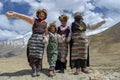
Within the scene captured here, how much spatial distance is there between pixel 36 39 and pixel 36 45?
0.16 m

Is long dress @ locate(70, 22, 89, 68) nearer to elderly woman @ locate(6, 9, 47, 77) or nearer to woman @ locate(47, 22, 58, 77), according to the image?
woman @ locate(47, 22, 58, 77)

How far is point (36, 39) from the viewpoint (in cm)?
998

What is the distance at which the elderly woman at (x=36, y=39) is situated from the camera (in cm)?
995

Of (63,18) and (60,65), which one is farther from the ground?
(63,18)

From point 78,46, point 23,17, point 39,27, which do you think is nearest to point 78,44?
point 78,46

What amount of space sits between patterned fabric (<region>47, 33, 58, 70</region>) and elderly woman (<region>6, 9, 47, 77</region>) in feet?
0.90

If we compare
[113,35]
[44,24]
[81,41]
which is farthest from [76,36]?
[113,35]

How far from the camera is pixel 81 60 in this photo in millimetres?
10273

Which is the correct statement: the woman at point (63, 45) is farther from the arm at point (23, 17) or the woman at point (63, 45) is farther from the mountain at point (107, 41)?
the mountain at point (107, 41)

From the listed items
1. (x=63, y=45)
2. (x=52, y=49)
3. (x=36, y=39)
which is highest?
(x=36, y=39)

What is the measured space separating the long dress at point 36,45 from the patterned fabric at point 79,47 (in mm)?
881

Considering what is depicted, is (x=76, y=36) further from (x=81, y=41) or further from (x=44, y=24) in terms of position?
(x=44, y=24)

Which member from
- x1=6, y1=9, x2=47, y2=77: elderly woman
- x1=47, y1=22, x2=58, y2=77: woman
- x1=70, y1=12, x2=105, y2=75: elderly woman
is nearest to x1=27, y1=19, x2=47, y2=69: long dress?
x1=6, y1=9, x2=47, y2=77: elderly woman

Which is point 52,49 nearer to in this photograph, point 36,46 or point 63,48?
Result: point 63,48
